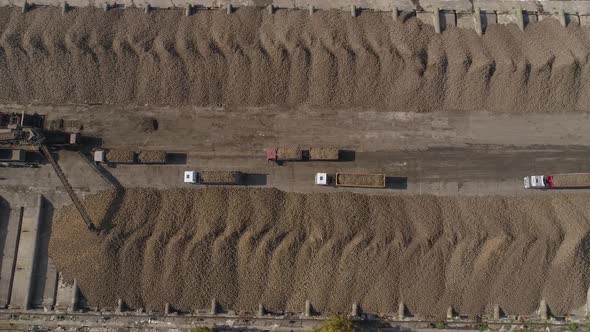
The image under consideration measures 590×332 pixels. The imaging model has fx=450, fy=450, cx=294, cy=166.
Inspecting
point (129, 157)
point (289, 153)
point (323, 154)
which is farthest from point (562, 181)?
point (129, 157)

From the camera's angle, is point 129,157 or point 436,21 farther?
point 436,21

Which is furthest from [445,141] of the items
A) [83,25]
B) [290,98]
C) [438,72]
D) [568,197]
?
[83,25]

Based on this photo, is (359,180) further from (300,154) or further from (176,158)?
(176,158)

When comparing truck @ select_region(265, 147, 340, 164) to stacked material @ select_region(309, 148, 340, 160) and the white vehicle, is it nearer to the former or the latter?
stacked material @ select_region(309, 148, 340, 160)

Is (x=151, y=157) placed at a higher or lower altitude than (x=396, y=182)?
higher

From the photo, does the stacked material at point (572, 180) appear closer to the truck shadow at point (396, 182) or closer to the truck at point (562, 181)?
the truck at point (562, 181)

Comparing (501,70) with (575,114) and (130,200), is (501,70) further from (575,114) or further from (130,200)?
(130,200)
